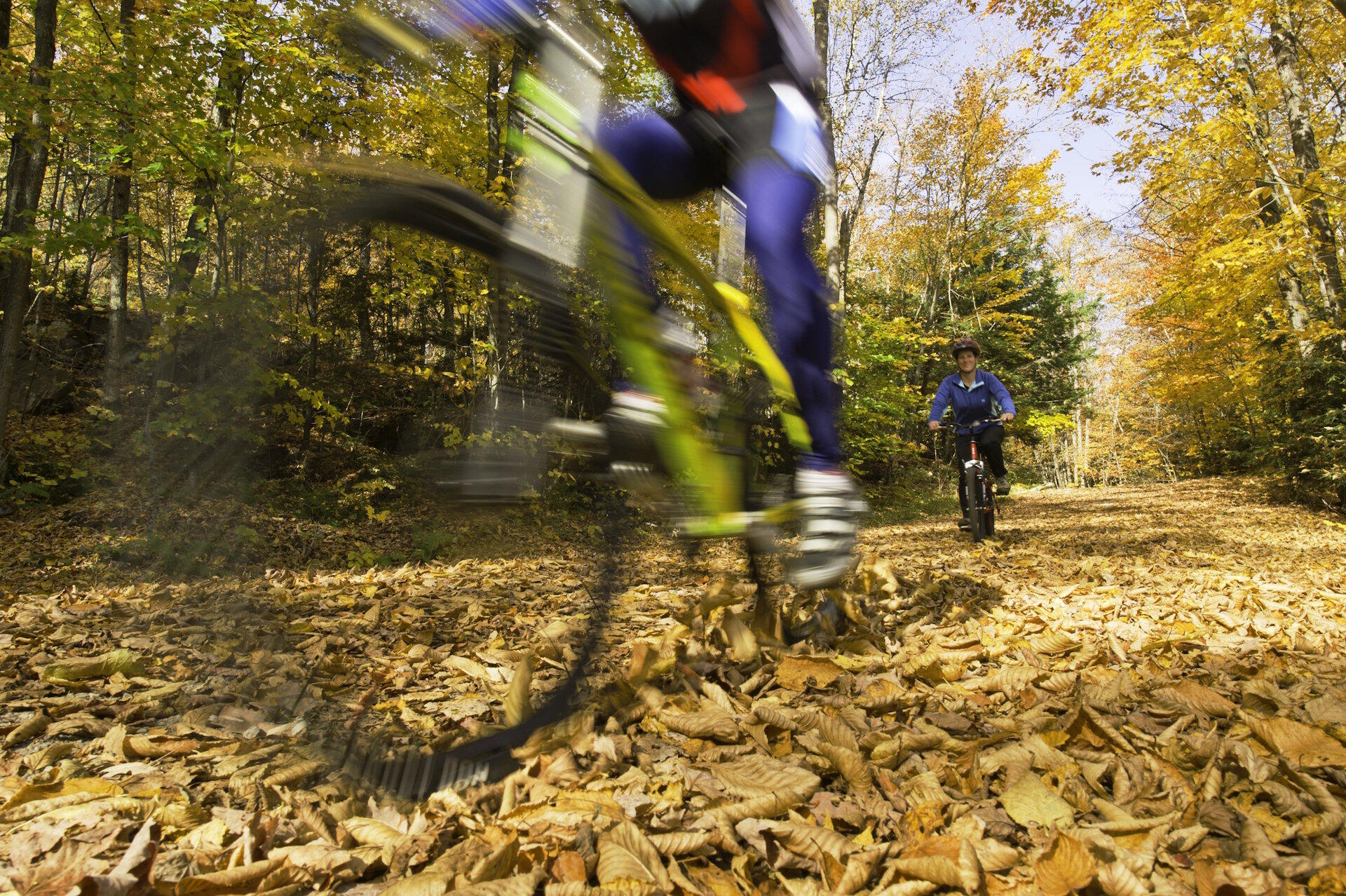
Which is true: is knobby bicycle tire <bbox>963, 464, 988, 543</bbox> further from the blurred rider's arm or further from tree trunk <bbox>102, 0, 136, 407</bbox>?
tree trunk <bbox>102, 0, 136, 407</bbox>

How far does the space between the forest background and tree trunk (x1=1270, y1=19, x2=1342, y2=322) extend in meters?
0.04

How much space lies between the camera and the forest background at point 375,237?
82.9 inches

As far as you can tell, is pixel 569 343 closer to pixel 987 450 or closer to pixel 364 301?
pixel 364 301

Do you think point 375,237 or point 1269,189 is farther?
point 1269,189

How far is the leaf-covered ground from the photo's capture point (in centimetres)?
108

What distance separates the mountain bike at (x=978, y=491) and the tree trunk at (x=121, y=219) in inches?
268

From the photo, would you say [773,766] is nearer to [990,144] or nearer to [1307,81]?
[1307,81]

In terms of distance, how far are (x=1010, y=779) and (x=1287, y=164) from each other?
40.1 feet

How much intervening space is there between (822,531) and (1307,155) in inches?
455

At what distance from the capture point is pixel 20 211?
241 inches

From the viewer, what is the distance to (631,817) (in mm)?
1260

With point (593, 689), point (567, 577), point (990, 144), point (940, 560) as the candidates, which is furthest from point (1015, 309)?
point (593, 689)

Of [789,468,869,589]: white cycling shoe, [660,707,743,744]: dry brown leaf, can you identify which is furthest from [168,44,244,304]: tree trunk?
[660,707,743,744]: dry brown leaf

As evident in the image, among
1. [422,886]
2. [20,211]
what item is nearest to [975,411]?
[422,886]
